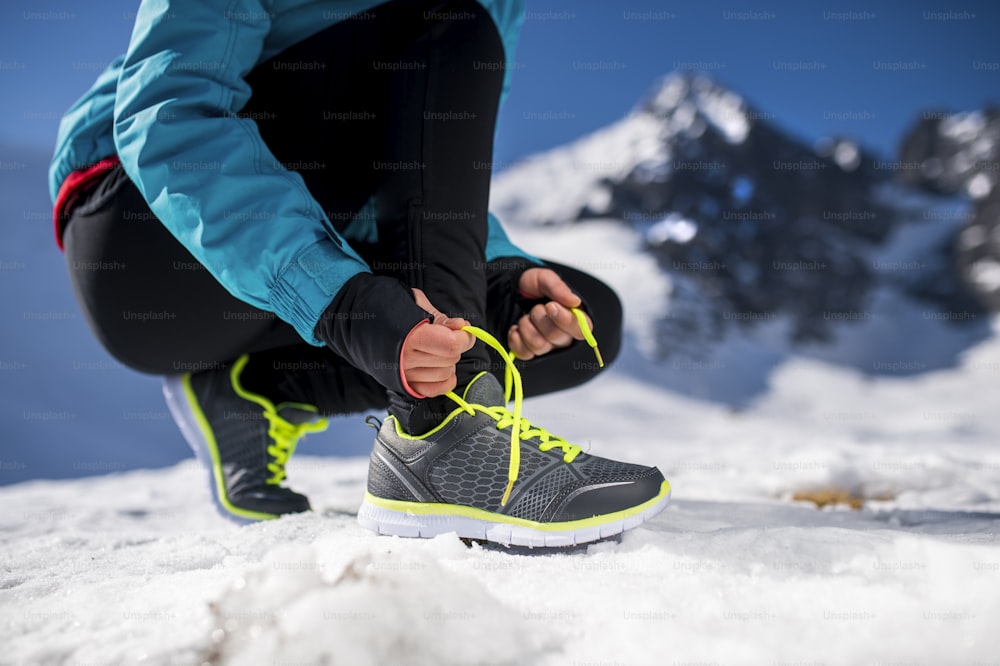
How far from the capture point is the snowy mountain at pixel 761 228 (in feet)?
92.0

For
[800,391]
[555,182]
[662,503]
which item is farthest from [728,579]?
[555,182]

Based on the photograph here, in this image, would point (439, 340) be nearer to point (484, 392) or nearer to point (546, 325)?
point (484, 392)

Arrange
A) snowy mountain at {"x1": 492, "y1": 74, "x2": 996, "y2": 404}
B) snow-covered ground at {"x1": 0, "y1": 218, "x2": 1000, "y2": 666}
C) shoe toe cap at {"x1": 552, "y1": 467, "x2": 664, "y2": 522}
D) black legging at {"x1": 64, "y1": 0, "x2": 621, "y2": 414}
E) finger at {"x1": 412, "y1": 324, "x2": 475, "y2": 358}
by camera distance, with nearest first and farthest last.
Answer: snow-covered ground at {"x1": 0, "y1": 218, "x2": 1000, "y2": 666} → finger at {"x1": 412, "y1": 324, "x2": 475, "y2": 358} → shoe toe cap at {"x1": 552, "y1": 467, "x2": 664, "y2": 522} → black legging at {"x1": 64, "y1": 0, "x2": 621, "y2": 414} → snowy mountain at {"x1": 492, "y1": 74, "x2": 996, "y2": 404}

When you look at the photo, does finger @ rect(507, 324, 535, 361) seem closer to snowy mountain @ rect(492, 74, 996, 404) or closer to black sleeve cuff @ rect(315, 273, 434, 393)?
black sleeve cuff @ rect(315, 273, 434, 393)

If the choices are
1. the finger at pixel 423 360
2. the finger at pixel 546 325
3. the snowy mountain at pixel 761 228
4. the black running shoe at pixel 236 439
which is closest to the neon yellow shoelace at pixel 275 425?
the black running shoe at pixel 236 439

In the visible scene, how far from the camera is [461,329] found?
811 millimetres

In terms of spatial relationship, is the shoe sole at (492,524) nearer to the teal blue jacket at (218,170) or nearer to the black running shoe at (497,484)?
the black running shoe at (497,484)

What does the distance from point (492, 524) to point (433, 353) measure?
0.29m

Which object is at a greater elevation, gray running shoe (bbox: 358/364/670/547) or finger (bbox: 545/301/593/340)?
finger (bbox: 545/301/593/340)

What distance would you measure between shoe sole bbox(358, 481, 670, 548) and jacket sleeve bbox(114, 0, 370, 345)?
12.0 inches

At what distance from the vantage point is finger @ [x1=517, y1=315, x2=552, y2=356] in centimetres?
127

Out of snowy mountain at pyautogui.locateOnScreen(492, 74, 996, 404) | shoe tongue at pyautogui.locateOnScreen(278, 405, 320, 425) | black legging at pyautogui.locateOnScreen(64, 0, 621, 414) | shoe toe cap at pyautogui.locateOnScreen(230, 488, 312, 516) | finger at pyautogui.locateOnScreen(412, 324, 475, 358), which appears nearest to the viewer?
finger at pyautogui.locateOnScreen(412, 324, 475, 358)

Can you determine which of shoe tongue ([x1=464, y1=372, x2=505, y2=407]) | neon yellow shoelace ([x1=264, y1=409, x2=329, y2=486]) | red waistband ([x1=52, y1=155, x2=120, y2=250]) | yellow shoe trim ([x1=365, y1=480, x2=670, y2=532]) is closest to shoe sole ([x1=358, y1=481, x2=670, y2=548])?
yellow shoe trim ([x1=365, y1=480, x2=670, y2=532])

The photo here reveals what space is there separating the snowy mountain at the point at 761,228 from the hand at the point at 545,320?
1632 centimetres
